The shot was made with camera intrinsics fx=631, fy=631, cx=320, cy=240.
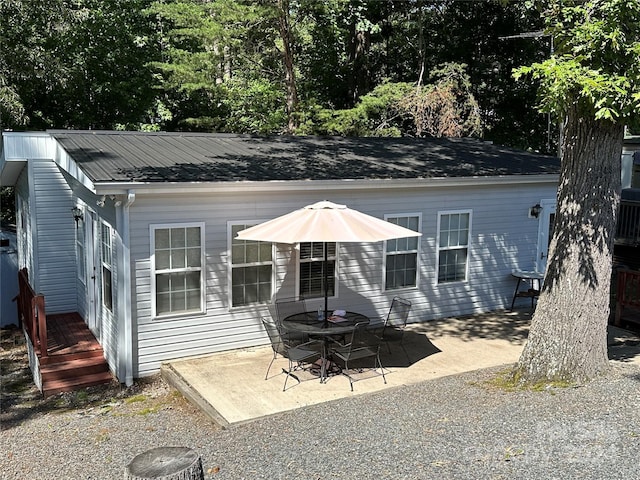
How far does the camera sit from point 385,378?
27.4 ft

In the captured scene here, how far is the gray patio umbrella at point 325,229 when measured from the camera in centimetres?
766

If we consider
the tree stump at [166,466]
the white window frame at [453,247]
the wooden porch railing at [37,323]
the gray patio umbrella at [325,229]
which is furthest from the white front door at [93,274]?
the tree stump at [166,466]

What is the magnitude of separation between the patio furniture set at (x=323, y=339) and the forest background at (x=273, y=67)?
1111cm

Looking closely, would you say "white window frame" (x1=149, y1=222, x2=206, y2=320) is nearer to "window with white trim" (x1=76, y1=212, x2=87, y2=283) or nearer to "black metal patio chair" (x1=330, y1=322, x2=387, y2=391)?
"black metal patio chair" (x1=330, y1=322, x2=387, y2=391)

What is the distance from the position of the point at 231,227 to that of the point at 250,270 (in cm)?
75

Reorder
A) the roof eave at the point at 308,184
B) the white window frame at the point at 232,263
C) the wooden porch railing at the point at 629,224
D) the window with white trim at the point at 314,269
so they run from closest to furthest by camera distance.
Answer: the roof eave at the point at 308,184 → the white window frame at the point at 232,263 → the window with white trim at the point at 314,269 → the wooden porch railing at the point at 629,224

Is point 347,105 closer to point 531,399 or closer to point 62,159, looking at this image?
point 62,159

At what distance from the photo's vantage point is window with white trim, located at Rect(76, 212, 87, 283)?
1066 cm

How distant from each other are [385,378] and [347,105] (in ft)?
59.1

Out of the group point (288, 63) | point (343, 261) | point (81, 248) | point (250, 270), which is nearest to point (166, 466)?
point (250, 270)

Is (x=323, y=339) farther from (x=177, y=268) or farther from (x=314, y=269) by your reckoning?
(x=177, y=268)

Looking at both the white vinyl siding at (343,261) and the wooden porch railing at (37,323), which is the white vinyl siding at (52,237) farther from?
A: the white vinyl siding at (343,261)

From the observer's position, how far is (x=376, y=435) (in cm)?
639

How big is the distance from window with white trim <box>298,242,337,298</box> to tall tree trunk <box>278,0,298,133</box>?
12282 mm
